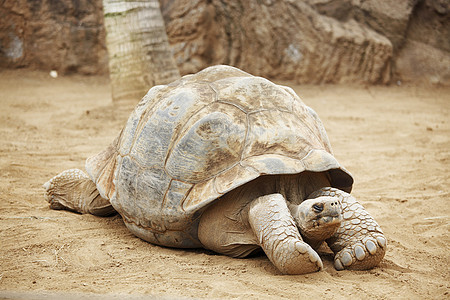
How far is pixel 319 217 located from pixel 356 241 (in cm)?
32

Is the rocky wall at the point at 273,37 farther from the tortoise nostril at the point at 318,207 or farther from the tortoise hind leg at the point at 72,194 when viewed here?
the tortoise nostril at the point at 318,207

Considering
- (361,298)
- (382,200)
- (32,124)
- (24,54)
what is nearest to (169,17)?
(24,54)

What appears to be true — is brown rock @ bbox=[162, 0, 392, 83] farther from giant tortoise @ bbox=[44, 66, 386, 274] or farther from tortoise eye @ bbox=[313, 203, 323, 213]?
tortoise eye @ bbox=[313, 203, 323, 213]

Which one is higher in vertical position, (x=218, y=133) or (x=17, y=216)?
(x=218, y=133)

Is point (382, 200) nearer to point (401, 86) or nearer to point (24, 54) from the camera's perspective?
point (401, 86)

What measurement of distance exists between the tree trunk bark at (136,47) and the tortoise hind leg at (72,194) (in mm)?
2980

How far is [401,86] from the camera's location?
965 centimetres

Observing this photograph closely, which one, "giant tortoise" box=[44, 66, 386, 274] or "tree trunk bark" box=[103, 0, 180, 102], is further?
"tree trunk bark" box=[103, 0, 180, 102]

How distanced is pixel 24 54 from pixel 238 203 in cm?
733

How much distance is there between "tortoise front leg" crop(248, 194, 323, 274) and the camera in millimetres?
2471

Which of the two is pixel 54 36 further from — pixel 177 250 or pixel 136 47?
pixel 177 250

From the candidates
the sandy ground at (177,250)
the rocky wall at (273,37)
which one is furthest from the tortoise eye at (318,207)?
the rocky wall at (273,37)

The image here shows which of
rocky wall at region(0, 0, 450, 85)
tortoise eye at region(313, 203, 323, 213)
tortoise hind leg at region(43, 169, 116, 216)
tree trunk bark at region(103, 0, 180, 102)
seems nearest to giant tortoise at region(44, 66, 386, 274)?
→ tortoise eye at region(313, 203, 323, 213)

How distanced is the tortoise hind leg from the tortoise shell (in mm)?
445
